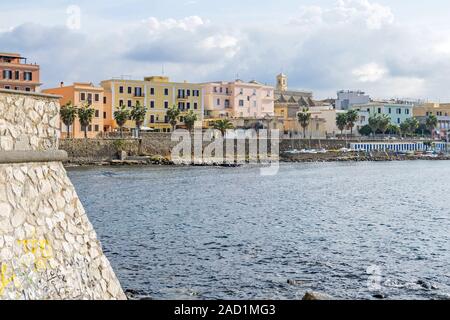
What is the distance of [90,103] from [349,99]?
7600cm

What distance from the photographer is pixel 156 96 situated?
10331cm

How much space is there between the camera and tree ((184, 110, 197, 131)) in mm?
99125

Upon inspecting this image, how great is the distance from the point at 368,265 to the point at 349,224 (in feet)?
42.0

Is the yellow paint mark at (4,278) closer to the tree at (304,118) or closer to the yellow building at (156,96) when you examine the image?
the yellow building at (156,96)

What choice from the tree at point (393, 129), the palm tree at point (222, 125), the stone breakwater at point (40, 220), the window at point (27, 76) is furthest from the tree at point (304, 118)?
the stone breakwater at point (40, 220)

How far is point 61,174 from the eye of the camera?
41.9ft

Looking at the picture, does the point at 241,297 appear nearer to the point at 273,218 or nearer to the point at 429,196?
the point at 273,218

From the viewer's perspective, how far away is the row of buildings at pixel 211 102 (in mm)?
90188

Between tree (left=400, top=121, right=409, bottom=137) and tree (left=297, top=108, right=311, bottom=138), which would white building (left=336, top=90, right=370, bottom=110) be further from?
tree (left=297, top=108, right=311, bottom=138)

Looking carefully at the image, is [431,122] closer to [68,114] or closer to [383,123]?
[383,123]

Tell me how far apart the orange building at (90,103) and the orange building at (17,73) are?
23.6ft

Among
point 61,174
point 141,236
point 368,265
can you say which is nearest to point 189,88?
point 141,236

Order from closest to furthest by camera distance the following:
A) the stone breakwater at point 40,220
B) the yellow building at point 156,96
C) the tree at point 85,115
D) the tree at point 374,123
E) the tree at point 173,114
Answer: the stone breakwater at point 40,220 < the tree at point 85,115 < the yellow building at point 156,96 < the tree at point 173,114 < the tree at point 374,123

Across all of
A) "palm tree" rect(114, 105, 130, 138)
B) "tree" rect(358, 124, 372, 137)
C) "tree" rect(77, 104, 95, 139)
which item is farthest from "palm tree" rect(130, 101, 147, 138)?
"tree" rect(358, 124, 372, 137)
